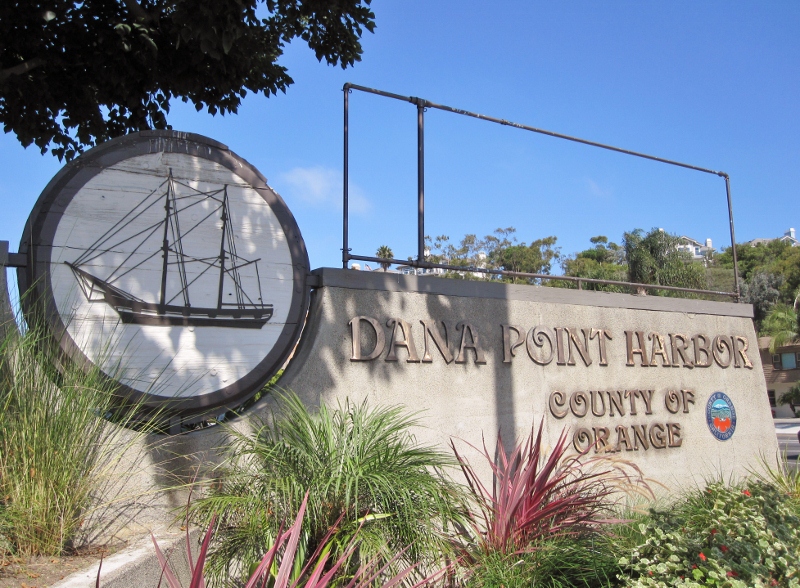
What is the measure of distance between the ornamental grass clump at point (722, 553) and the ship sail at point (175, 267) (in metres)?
2.87

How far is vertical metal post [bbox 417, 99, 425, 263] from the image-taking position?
636 cm

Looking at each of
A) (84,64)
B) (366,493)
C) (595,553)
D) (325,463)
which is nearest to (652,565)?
(595,553)

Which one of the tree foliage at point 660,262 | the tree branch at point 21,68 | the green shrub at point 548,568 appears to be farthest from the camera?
the tree foliage at point 660,262

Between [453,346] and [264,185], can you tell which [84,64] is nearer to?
[264,185]

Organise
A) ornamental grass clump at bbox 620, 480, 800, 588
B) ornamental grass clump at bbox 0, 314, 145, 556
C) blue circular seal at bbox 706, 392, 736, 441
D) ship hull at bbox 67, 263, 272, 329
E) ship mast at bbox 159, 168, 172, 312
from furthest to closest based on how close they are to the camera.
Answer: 1. blue circular seal at bbox 706, 392, 736, 441
2. ship mast at bbox 159, 168, 172, 312
3. ship hull at bbox 67, 263, 272, 329
4. ornamental grass clump at bbox 620, 480, 800, 588
5. ornamental grass clump at bbox 0, 314, 145, 556

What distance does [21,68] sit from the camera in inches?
244

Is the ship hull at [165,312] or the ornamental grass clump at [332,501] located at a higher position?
the ship hull at [165,312]

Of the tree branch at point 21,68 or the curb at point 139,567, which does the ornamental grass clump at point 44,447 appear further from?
the tree branch at point 21,68

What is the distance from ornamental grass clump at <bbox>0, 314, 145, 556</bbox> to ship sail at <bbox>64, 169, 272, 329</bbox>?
712mm

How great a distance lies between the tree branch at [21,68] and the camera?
19.9 ft

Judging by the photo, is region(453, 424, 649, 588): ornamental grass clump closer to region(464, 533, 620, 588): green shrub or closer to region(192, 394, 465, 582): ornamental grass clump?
region(464, 533, 620, 588): green shrub

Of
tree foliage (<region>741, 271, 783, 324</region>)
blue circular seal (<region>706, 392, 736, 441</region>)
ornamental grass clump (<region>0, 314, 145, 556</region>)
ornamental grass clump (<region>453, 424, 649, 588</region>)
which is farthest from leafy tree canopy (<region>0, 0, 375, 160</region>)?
tree foliage (<region>741, 271, 783, 324</region>)

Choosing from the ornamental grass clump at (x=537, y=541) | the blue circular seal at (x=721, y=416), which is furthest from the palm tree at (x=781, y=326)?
the ornamental grass clump at (x=537, y=541)

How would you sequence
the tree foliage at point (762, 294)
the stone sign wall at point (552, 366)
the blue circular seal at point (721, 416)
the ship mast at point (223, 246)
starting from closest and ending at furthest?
1. the ship mast at point (223, 246)
2. the stone sign wall at point (552, 366)
3. the blue circular seal at point (721, 416)
4. the tree foliage at point (762, 294)
